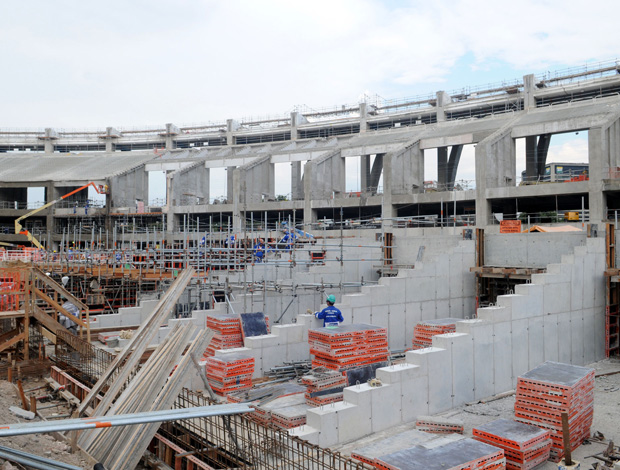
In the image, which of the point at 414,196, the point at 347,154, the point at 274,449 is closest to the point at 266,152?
the point at 347,154

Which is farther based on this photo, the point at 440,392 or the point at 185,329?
the point at 440,392

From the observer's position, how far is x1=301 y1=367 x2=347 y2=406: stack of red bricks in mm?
9906

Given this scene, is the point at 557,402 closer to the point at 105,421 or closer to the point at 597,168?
the point at 105,421

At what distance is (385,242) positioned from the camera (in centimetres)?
2181

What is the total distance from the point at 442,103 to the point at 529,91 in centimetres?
772

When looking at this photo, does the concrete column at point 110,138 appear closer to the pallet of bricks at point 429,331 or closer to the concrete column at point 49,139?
the concrete column at point 49,139

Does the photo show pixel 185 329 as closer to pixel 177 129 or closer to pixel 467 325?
pixel 467 325

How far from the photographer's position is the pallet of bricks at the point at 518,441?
805 centimetres

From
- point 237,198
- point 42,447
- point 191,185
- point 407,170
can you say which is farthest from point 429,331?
point 191,185

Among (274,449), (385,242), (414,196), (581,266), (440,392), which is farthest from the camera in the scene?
(414,196)

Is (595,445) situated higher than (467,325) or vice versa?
(467,325)

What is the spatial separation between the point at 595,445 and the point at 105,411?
8479 mm

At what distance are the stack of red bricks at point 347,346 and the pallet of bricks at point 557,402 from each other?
11.5ft

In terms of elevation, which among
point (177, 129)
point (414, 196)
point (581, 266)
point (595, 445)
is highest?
point (177, 129)
